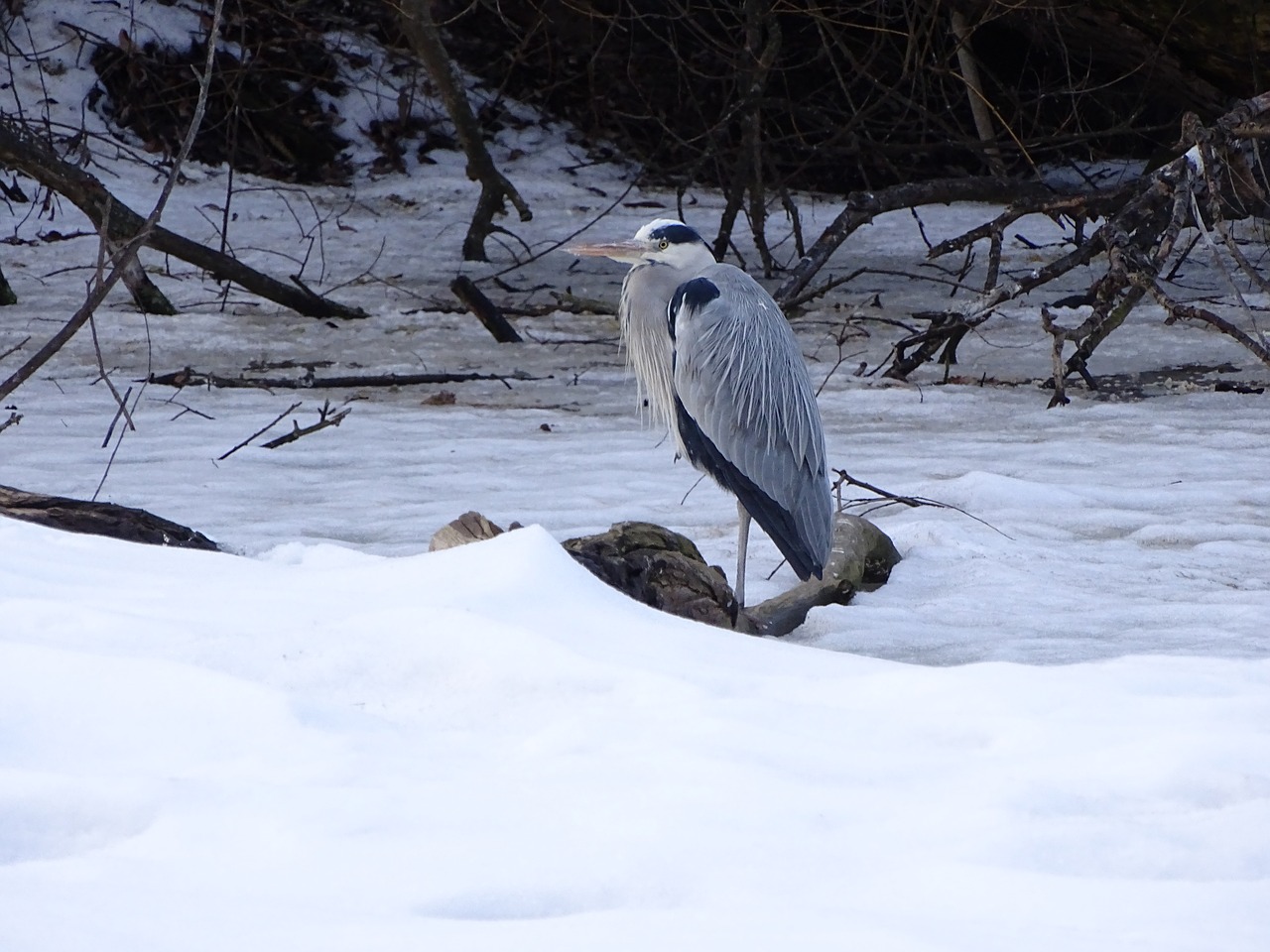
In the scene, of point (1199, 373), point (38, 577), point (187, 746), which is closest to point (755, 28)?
point (1199, 373)

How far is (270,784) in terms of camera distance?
1702 millimetres

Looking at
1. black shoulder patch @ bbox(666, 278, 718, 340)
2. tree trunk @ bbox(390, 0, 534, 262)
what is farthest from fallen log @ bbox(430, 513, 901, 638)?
tree trunk @ bbox(390, 0, 534, 262)

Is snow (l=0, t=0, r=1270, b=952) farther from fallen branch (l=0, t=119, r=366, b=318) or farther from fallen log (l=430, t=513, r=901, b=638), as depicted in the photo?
fallen branch (l=0, t=119, r=366, b=318)

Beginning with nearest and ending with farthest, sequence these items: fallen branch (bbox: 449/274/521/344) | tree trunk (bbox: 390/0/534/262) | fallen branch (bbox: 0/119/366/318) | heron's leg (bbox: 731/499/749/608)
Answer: heron's leg (bbox: 731/499/749/608)
fallen branch (bbox: 0/119/366/318)
fallen branch (bbox: 449/274/521/344)
tree trunk (bbox: 390/0/534/262)

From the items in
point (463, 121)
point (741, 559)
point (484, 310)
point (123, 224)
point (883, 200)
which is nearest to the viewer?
point (741, 559)

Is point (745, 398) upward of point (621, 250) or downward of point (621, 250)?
downward

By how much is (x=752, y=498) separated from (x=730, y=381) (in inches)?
15.9

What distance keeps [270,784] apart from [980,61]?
8.25 m

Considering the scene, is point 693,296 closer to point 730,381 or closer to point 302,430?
point 730,381

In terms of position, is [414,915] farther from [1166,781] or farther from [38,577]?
[38,577]

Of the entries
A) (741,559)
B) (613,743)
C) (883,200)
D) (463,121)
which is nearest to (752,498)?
(741,559)

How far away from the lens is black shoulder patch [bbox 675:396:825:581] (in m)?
3.75

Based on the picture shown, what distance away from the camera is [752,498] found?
4.07m

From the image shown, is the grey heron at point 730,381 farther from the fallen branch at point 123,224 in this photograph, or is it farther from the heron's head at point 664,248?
the fallen branch at point 123,224
